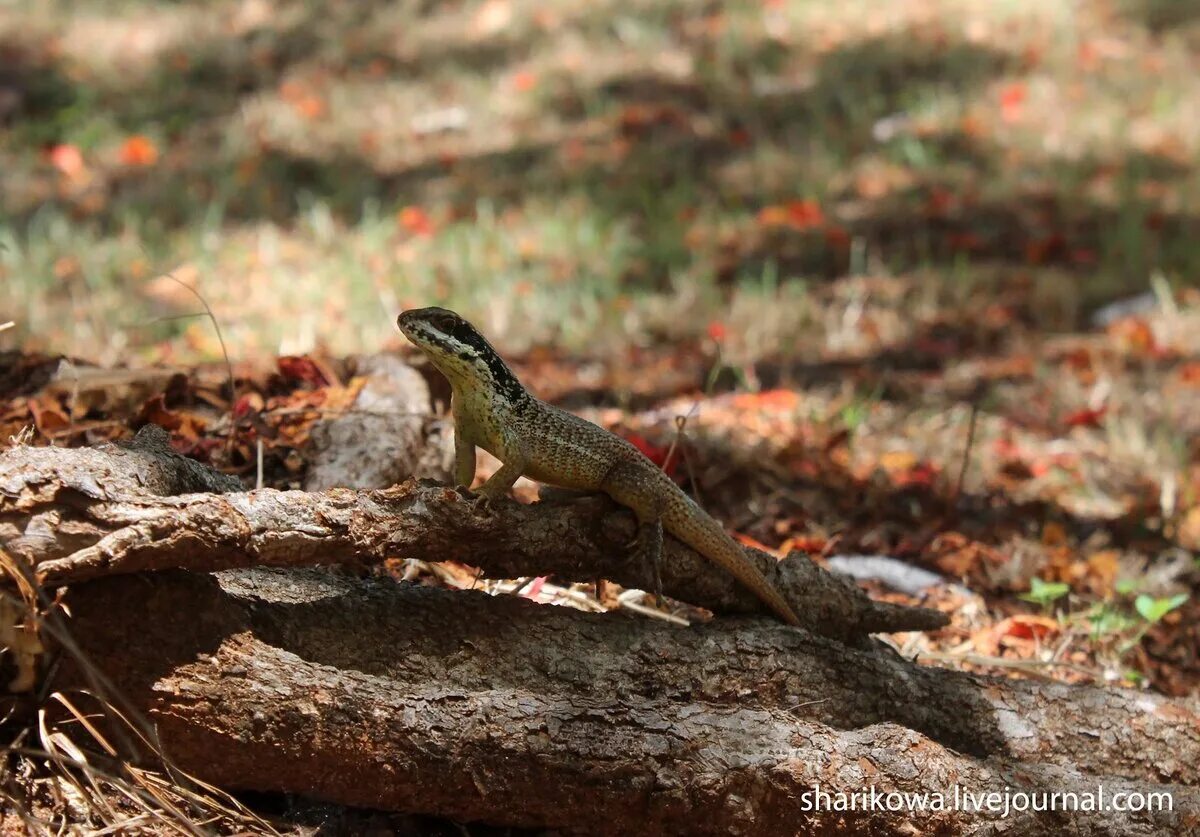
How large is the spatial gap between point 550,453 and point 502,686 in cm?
73

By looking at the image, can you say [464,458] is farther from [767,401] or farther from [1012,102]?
[1012,102]

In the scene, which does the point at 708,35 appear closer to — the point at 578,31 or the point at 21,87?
the point at 578,31

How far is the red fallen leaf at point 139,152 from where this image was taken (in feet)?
34.4

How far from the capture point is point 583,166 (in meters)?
10.7

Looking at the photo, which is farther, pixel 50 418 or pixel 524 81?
pixel 524 81

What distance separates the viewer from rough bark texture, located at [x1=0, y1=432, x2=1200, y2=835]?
247 cm

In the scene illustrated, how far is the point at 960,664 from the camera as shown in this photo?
13.4 feet

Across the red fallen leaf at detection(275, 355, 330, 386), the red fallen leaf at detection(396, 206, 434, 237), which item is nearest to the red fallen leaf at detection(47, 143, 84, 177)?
the red fallen leaf at detection(396, 206, 434, 237)

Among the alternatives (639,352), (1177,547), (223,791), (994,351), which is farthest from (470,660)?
(994,351)

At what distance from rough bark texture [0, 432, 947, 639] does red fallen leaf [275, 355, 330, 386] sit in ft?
5.15

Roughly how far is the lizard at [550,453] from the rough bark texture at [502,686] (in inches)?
3.2

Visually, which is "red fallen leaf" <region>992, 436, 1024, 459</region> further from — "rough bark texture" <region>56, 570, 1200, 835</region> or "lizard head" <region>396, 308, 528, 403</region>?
"lizard head" <region>396, 308, 528, 403</region>

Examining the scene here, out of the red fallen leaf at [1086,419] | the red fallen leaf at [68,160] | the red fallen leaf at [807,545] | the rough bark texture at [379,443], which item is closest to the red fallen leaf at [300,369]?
the rough bark texture at [379,443]

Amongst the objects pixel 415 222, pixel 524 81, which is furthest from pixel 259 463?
pixel 524 81
